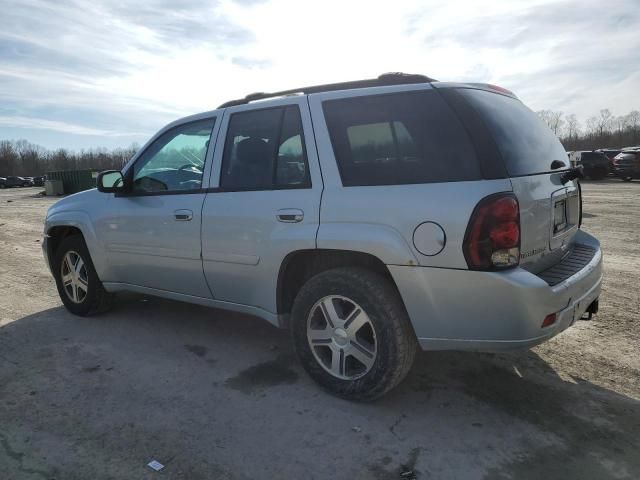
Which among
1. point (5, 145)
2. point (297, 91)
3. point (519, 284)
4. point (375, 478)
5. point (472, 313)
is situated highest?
point (5, 145)

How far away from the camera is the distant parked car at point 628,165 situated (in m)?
24.0

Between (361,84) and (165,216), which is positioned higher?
(361,84)

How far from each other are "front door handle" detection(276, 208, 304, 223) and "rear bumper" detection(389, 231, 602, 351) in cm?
71

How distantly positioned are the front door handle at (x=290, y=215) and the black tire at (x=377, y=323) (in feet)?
1.28

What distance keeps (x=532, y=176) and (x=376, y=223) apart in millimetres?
923

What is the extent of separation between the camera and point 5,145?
111m

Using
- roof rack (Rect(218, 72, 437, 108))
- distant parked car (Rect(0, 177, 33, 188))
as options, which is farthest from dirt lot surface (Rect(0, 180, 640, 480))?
distant parked car (Rect(0, 177, 33, 188))

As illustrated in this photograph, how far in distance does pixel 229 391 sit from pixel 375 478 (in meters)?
1.29

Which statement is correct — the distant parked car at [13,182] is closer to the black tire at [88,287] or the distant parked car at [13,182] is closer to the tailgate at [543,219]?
the black tire at [88,287]

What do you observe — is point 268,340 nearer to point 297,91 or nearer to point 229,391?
point 229,391

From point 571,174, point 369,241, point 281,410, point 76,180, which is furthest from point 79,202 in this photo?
point 76,180

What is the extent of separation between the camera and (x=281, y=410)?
304 centimetres

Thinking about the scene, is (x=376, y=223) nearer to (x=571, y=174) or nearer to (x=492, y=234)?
(x=492, y=234)

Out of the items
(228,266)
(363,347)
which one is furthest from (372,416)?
(228,266)
